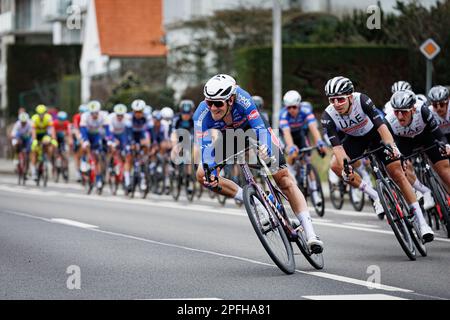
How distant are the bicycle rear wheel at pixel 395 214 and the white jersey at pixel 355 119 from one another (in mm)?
827

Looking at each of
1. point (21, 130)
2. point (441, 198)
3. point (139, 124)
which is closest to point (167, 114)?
point (139, 124)

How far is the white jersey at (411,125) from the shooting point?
45.0 feet

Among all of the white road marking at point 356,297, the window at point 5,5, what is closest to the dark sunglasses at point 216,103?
the white road marking at point 356,297

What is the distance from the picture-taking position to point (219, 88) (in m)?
11.0

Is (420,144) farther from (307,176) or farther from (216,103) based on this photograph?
(307,176)

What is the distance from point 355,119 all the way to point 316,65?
2168 cm

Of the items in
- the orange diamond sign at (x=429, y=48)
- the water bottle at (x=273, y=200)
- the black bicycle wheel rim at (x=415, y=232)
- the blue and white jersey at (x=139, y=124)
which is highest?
the orange diamond sign at (x=429, y=48)

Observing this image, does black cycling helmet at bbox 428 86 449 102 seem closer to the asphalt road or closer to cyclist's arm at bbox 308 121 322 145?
the asphalt road

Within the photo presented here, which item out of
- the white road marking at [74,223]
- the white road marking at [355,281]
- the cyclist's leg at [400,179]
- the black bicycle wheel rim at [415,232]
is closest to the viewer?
the white road marking at [355,281]

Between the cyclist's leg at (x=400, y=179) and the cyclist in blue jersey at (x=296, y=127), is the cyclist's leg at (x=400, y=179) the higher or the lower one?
the lower one

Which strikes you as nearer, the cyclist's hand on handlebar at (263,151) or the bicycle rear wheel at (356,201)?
the cyclist's hand on handlebar at (263,151)

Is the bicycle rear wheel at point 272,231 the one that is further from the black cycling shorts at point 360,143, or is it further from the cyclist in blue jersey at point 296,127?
the cyclist in blue jersey at point 296,127

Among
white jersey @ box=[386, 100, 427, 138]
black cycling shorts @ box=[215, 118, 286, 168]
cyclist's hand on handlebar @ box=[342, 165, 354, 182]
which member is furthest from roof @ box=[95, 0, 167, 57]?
cyclist's hand on handlebar @ box=[342, 165, 354, 182]
